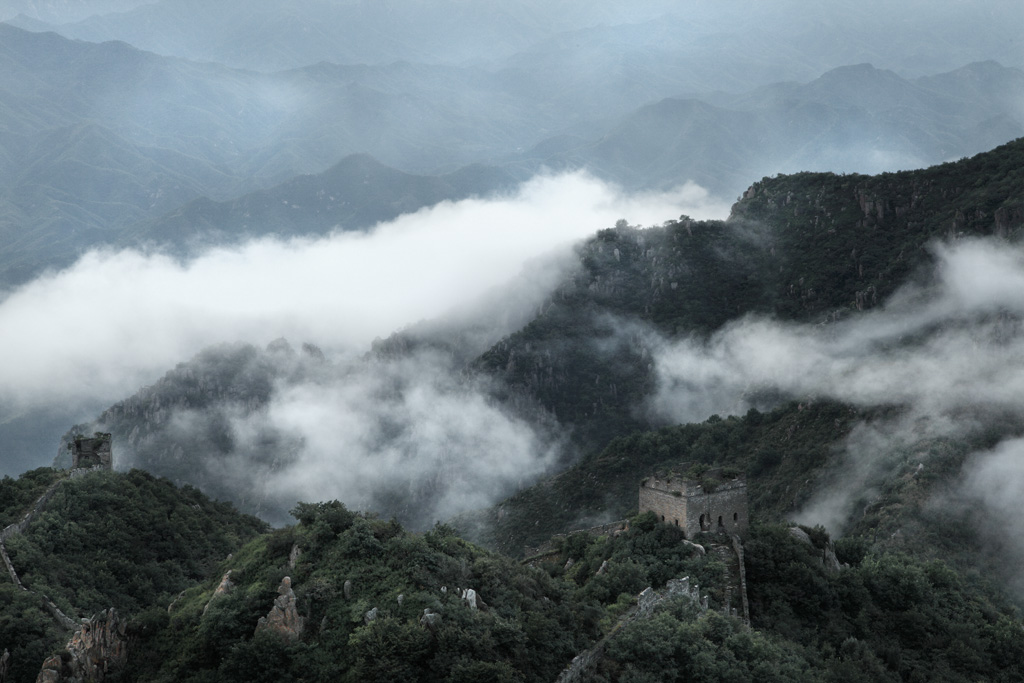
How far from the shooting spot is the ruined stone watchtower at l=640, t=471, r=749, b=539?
163ft

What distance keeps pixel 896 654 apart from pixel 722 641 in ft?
48.5

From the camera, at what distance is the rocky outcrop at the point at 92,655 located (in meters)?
32.7

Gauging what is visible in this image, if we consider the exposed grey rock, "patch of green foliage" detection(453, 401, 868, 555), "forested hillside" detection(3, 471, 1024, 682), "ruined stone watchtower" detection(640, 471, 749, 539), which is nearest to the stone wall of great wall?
"forested hillside" detection(3, 471, 1024, 682)

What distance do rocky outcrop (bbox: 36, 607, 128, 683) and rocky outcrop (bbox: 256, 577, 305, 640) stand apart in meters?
5.60

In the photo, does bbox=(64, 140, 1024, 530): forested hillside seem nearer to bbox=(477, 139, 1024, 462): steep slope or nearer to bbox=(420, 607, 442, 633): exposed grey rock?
bbox=(477, 139, 1024, 462): steep slope

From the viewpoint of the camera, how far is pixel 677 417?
507ft

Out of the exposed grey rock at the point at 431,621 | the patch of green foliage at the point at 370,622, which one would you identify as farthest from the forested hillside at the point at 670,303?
the exposed grey rock at the point at 431,621

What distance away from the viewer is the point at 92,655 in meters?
33.8

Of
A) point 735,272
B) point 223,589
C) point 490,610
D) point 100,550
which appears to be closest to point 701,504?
point 490,610

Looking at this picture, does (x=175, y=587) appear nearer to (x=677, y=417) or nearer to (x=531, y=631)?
(x=531, y=631)

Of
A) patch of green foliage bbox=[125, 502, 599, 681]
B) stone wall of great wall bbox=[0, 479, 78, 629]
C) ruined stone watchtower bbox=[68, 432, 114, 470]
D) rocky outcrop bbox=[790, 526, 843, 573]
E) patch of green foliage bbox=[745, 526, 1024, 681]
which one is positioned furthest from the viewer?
ruined stone watchtower bbox=[68, 432, 114, 470]

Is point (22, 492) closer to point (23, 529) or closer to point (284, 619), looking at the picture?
point (23, 529)

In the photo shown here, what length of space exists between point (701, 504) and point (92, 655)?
1102 inches

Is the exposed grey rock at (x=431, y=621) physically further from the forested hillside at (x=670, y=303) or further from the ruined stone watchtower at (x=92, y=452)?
the forested hillside at (x=670, y=303)
